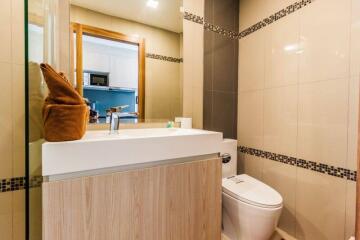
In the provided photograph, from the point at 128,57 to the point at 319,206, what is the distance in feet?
5.44

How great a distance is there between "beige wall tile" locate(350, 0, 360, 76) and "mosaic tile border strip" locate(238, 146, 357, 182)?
0.59m

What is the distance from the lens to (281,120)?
160cm

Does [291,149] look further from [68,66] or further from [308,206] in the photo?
[68,66]

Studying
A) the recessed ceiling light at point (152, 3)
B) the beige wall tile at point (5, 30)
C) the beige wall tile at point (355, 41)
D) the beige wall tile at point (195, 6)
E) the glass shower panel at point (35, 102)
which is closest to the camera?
the glass shower panel at point (35, 102)

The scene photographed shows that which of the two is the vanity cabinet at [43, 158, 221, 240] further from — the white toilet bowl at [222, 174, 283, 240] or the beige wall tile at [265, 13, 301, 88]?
the beige wall tile at [265, 13, 301, 88]

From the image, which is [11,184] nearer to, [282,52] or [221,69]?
[221,69]

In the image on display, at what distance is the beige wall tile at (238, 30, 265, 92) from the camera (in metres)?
1.75

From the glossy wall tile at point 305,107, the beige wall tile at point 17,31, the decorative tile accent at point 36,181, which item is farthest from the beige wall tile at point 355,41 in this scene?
the beige wall tile at point 17,31

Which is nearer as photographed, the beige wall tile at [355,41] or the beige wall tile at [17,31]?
the beige wall tile at [17,31]

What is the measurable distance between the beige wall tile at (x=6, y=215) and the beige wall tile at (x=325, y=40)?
191cm

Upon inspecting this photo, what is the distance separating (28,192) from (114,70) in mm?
884

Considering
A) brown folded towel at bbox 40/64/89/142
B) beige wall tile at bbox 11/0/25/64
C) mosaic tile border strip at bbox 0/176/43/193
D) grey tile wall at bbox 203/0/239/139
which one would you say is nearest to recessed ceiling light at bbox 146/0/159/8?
grey tile wall at bbox 203/0/239/139

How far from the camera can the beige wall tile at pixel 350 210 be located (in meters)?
1.20

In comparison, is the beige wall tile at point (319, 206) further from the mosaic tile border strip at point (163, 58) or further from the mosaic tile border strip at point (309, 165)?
the mosaic tile border strip at point (163, 58)
